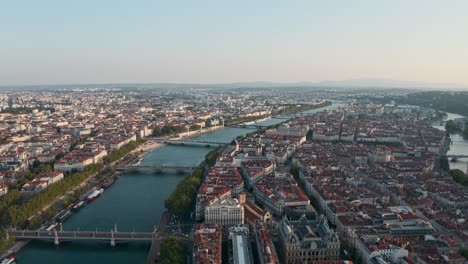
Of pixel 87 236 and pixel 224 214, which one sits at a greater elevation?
pixel 224 214

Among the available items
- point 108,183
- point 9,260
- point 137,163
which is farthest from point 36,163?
point 9,260

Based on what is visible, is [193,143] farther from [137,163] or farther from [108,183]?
[108,183]

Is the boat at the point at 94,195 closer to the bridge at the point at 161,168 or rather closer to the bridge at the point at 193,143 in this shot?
the bridge at the point at 161,168

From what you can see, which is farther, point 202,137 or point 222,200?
point 202,137

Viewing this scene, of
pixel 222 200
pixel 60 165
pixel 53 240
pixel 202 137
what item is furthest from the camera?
pixel 202 137

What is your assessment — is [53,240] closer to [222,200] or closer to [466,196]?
[222,200]

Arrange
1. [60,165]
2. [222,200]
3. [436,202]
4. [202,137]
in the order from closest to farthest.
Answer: [222,200] → [436,202] → [60,165] → [202,137]

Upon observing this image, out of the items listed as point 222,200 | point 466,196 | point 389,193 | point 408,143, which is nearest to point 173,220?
point 222,200
